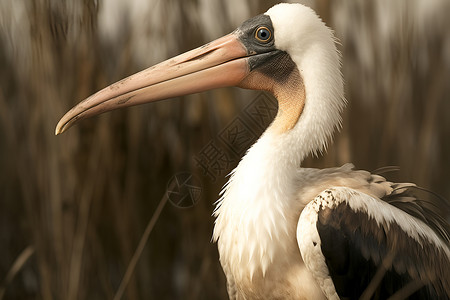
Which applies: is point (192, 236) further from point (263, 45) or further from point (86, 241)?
point (263, 45)

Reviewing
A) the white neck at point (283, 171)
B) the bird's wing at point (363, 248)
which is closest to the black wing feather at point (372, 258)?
the bird's wing at point (363, 248)

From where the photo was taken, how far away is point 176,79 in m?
2.36

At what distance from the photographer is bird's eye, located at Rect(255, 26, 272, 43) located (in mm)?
2395

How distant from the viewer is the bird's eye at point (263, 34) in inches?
94.3

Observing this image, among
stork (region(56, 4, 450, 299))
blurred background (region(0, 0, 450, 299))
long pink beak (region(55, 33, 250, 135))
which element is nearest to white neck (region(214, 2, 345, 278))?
stork (region(56, 4, 450, 299))

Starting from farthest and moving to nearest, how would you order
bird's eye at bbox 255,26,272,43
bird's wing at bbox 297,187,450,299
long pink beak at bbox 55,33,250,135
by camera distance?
bird's eye at bbox 255,26,272,43
long pink beak at bbox 55,33,250,135
bird's wing at bbox 297,187,450,299

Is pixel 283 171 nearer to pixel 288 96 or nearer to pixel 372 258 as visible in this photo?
pixel 288 96

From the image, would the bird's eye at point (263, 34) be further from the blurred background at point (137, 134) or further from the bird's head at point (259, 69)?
the blurred background at point (137, 134)

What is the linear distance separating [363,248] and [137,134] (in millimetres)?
1250

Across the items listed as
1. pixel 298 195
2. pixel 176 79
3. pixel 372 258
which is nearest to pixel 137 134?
pixel 176 79

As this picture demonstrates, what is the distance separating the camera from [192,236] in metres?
3.11

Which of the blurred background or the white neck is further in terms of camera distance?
the blurred background

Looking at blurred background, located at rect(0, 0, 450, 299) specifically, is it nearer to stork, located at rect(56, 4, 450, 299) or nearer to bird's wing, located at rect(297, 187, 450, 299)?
stork, located at rect(56, 4, 450, 299)

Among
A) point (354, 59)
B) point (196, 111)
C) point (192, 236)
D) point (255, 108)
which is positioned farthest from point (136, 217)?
point (354, 59)
